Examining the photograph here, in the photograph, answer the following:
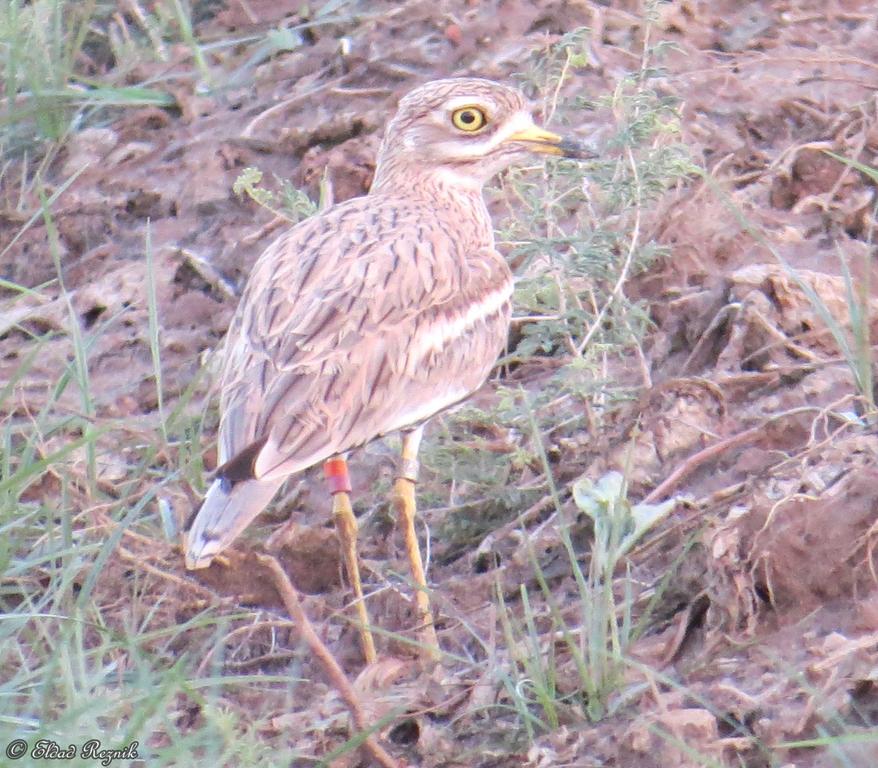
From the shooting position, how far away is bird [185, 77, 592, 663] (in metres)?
3.75

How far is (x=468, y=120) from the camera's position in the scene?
474 centimetres

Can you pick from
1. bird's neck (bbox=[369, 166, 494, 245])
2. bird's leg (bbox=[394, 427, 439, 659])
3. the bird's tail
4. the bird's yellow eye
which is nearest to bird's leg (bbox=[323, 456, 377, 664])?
bird's leg (bbox=[394, 427, 439, 659])

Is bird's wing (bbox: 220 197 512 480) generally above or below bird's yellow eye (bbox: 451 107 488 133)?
below

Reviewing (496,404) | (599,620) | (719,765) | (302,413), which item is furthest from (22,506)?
(719,765)

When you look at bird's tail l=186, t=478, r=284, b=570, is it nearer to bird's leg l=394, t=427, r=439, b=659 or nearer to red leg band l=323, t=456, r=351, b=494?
red leg band l=323, t=456, r=351, b=494

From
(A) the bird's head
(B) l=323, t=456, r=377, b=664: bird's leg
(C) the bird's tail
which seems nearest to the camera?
(C) the bird's tail

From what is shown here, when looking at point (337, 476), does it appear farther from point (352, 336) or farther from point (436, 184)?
point (436, 184)

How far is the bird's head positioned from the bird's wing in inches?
12.3

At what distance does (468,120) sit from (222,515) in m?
1.59

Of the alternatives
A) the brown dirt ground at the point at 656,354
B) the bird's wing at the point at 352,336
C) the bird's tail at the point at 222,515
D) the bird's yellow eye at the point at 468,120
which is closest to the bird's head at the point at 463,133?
the bird's yellow eye at the point at 468,120

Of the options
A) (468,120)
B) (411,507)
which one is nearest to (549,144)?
(468,120)

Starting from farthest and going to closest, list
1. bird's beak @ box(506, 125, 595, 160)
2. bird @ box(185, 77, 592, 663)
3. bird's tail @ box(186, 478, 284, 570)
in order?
1. bird's beak @ box(506, 125, 595, 160)
2. bird @ box(185, 77, 592, 663)
3. bird's tail @ box(186, 478, 284, 570)

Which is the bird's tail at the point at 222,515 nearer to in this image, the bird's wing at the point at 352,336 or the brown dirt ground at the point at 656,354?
the bird's wing at the point at 352,336

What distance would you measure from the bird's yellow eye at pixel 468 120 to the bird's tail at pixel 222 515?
142 cm
